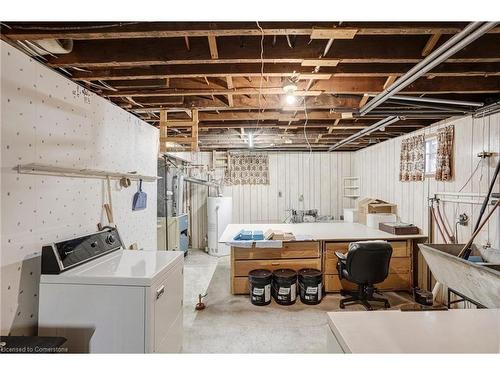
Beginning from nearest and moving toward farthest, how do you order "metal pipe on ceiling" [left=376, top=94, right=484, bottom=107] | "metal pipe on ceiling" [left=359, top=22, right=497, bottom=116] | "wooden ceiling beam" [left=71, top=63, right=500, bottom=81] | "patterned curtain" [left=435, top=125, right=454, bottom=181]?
1. "metal pipe on ceiling" [left=359, top=22, right=497, bottom=116]
2. "wooden ceiling beam" [left=71, top=63, right=500, bottom=81]
3. "metal pipe on ceiling" [left=376, top=94, right=484, bottom=107]
4. "patterned curtain" [left=435, top=125, right=454, bottom=181]

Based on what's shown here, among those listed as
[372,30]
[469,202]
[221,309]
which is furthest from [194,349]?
[469,202]

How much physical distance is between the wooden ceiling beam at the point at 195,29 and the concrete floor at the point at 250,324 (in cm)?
254

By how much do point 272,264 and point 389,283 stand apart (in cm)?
169

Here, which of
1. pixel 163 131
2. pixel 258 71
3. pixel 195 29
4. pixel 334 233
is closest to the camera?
pixel 195 29

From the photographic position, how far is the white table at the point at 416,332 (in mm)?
917

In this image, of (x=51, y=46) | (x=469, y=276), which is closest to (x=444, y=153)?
(x=469, y=276)

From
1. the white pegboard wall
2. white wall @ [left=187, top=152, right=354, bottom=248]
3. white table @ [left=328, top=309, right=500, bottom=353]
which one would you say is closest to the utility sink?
white table @ [left=328, top=309, right=500, bottom=353]

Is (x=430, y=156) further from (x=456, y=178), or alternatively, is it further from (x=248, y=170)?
(x=248, y=170)

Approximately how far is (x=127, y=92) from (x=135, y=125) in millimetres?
549

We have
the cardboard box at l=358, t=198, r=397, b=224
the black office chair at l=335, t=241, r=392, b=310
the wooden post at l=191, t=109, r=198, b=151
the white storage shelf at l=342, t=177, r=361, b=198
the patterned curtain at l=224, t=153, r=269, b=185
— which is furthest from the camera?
the patterned curtain at l=224, t=153, r=269, b=185

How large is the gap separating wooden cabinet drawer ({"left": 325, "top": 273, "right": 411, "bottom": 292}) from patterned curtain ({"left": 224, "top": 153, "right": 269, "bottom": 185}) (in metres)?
3.13

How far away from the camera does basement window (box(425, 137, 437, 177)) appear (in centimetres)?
359

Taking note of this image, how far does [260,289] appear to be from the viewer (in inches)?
135

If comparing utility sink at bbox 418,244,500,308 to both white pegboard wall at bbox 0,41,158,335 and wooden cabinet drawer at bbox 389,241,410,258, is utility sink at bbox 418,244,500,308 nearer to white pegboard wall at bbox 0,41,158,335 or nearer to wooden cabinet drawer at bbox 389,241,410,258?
wooden cabinet drawer at bbox 389,241,410,258
